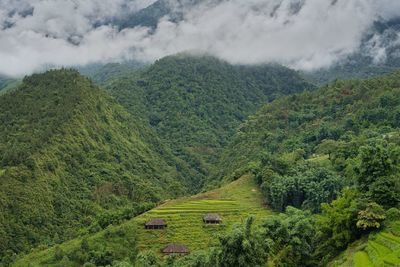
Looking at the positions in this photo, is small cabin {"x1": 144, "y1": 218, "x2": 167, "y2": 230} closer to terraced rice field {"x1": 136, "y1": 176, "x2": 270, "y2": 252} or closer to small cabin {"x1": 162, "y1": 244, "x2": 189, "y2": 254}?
terraced rice field {"x1": 136, "y1": 176, "x2": 270, "y2": 252}

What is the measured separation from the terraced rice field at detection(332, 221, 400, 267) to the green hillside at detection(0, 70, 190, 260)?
58369mm

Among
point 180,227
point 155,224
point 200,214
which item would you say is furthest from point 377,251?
point 200,214

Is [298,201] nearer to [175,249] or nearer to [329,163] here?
A: [329,163]

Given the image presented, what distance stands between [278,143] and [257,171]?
3933 cm

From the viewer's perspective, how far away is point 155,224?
8488cm

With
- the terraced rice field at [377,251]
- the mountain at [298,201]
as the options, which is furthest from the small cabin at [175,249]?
the terraced rice field at [377,251]

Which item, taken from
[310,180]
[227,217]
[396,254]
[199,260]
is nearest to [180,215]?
[227,217]

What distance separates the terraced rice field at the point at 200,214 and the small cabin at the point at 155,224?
815mm

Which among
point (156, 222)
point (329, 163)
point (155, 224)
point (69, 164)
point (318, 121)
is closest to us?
point (155, 224)

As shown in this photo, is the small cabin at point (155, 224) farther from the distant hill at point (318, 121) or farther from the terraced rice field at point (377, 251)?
the terraced rice field at point (377, 251)

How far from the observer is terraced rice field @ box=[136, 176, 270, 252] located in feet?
268

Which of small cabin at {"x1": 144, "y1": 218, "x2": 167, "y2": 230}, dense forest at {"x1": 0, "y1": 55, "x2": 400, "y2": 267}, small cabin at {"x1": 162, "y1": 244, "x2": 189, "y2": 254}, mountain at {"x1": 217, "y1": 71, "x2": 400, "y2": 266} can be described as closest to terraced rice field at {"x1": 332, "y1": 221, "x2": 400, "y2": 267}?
mountain at {"x1": 217, "y1": 71, "x2": 400, "y2": 266}

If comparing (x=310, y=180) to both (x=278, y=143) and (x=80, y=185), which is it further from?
(x=80, y=185)

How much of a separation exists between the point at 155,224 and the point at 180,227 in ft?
13.0
